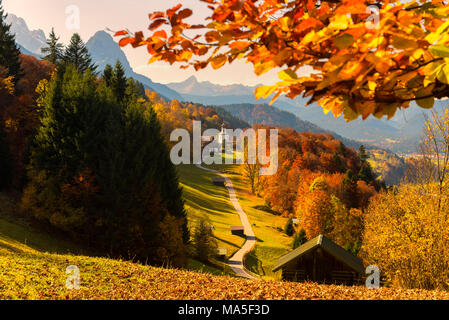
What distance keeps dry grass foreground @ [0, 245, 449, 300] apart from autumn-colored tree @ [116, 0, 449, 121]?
15.8 feet

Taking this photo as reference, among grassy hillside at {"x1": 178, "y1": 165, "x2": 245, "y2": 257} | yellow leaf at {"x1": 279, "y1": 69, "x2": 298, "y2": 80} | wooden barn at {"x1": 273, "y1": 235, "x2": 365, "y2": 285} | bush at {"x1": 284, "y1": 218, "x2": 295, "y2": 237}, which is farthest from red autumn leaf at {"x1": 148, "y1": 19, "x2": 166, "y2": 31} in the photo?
bush at {"x1": 284, "y1": 218, "x2": 295, "y2": 237}

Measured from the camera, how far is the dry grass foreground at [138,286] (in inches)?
245

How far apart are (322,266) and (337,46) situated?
18.7m

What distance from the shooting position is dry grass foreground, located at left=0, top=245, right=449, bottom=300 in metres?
6.22

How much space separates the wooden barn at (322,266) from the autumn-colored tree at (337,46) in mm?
17345

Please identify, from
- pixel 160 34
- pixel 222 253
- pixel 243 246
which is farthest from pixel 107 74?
pixel 160 34

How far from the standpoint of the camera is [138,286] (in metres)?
7.74

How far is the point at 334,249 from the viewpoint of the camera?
18.4m

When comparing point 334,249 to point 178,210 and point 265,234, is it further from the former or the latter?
point 265,234

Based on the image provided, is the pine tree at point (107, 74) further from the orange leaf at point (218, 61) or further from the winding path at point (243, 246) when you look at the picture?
the orange leaf at point (218, 61)

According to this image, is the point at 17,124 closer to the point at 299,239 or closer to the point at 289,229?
the point at 299,239

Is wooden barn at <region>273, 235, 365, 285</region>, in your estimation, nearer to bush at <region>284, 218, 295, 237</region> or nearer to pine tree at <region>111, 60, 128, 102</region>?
bush at <region>284, 218, 295, 237</region>
